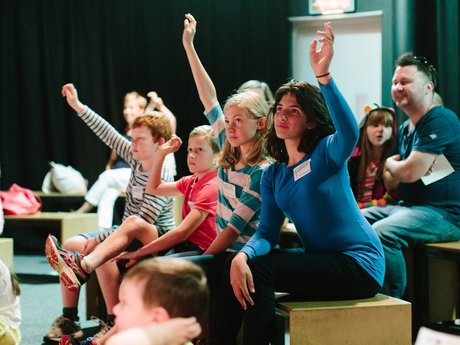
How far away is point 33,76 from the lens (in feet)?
22.8

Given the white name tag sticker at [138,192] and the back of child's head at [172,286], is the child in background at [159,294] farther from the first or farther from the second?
the white name tag sticker at [138,192]

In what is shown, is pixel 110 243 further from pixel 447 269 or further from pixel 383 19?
pixel 383 19

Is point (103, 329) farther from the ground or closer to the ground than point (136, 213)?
closer to the ground

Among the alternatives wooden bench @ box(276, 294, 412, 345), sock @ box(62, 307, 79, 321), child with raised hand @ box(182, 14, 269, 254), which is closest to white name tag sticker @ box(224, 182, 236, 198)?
child with raised hand @ box(182, 14, 269, 254)

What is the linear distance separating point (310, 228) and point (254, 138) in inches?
22.7

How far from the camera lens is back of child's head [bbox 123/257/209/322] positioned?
157 cm

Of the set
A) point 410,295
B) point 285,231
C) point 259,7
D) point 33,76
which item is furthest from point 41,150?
point 410,295

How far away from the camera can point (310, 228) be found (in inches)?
97.7

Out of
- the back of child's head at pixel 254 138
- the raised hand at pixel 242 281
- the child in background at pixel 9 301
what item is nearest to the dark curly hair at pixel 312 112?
the back of child's head at pixel 254 138

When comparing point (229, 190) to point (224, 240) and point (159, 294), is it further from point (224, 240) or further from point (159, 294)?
point (159, 294)

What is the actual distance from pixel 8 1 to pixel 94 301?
4.14 meters

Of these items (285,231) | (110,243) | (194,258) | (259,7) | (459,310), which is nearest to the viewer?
(194,258)

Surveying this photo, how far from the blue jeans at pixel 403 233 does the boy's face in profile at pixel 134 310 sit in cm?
184

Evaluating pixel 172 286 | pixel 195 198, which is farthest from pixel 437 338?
pixel 195 198
